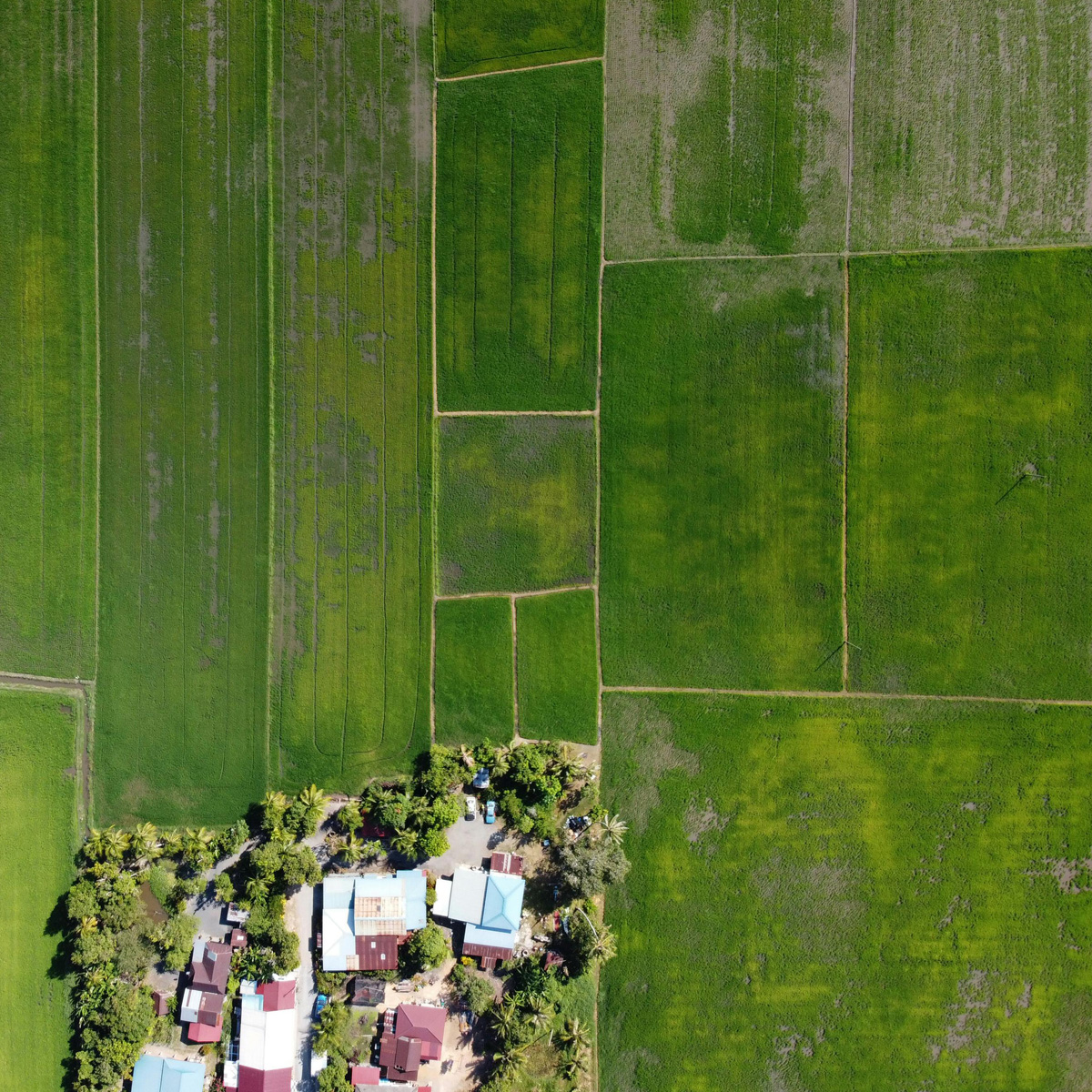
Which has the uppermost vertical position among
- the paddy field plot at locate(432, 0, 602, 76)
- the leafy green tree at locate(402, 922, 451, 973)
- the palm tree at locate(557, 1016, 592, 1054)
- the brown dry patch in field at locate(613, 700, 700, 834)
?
the paddy field plot at locate(432, 0, 602, 76)

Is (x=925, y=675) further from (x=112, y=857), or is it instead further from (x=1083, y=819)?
(x=112, y=857)

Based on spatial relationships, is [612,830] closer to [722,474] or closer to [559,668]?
[559,668]

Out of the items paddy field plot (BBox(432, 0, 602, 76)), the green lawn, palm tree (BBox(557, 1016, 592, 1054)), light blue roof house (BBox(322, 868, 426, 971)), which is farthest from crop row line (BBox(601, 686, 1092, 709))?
paddy field plot (BBox(432, 0, 602, 76))

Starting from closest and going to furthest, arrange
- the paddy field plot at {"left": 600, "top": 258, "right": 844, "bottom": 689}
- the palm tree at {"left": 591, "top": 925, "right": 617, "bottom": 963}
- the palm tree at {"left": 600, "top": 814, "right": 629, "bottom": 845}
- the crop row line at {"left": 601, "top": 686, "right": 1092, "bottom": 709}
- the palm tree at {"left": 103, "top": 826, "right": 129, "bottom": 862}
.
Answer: the palm tree at {"left": 591, "top": 925, "right": 617, "bottom": 963} → the palm tree at {"left": 600, "top": 814, "right": 629, "bottom": 845} → the palm tree at {"left": 103, "top": 826, "right": 129, "bottom": 862} → the crop row line at {"left": 601, "top": 686, "right": 1092, "bottom": 709} → the paddy field plot at {"left": 600, "top": 258, "right": 844, "bottom": 689}

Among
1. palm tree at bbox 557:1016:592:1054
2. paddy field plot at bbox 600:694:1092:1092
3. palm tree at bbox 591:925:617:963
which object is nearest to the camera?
palm tree at bbox 591:925:617:963

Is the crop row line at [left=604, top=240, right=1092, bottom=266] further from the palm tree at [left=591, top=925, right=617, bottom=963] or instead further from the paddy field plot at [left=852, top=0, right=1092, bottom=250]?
the palm tree at [left=591, top=925, right=617, bottom=963]

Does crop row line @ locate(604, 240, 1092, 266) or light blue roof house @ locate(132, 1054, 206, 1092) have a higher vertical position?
crop row line @ locate(604, 240, 1092, 266)

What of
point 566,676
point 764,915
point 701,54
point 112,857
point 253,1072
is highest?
point 701,54

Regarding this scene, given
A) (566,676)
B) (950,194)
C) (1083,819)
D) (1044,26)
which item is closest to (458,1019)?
(566,676)
